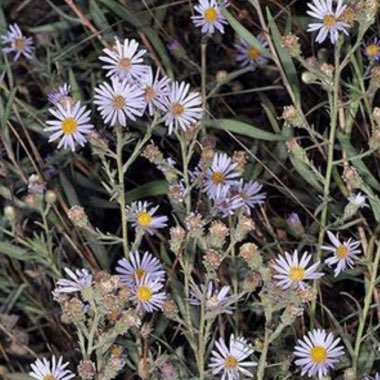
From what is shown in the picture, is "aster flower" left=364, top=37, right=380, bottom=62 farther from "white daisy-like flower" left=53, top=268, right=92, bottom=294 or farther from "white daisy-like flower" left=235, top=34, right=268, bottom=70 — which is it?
"white daisy-like flower" left=53, top=268, right=92, bottom=294

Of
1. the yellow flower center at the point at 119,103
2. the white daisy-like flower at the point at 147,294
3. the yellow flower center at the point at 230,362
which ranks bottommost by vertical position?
the yellow flower center at the point at 230,362

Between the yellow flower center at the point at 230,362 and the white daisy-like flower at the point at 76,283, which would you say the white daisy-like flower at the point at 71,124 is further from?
the yellow flower center at the point at 230,362

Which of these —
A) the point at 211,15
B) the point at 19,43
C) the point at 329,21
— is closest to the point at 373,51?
the point at 329,21

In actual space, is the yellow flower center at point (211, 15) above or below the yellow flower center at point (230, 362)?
above

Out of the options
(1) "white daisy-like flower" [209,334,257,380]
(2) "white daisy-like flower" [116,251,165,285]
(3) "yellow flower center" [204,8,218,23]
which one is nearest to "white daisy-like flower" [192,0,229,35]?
(3) "yellow flower center" [204,8,218,23]

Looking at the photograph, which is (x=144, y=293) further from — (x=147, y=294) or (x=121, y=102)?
(x=121, y=102)

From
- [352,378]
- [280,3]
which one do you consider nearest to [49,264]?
[352,378]

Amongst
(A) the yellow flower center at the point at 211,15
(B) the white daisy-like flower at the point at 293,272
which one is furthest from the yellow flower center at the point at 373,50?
(B) the white daisy-like flower at the point at 293,272
